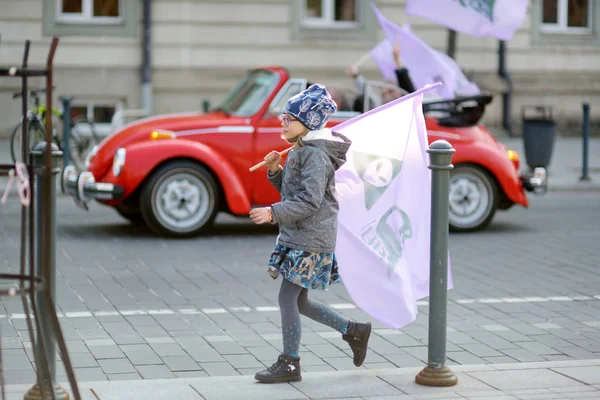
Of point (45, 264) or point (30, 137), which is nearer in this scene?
point (45, 264)

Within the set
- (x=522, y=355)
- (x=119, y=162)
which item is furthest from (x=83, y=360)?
(x=119, y=162)

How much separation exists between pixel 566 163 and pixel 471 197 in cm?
769

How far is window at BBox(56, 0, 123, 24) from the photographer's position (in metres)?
20.4

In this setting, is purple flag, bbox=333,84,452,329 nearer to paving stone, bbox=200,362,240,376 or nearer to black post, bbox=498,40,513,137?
paving stone, bbox=200,362,240,376

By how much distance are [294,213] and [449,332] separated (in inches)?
75.9

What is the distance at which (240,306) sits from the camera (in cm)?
741

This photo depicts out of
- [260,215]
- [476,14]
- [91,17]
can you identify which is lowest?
[260,215]

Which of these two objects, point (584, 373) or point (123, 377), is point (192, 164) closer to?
point (123, 377)

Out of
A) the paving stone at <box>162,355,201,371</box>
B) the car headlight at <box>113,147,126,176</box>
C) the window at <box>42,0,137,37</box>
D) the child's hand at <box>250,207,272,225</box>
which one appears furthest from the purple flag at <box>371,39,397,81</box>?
the window at <box>42,0,137,37</box>

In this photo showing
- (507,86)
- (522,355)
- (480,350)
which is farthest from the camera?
(507,86)

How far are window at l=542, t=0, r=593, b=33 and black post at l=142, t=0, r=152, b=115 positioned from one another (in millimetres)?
8435

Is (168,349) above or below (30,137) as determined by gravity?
below

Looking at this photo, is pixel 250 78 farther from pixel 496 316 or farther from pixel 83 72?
pixel 83 72

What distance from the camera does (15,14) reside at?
19703 millimetres
